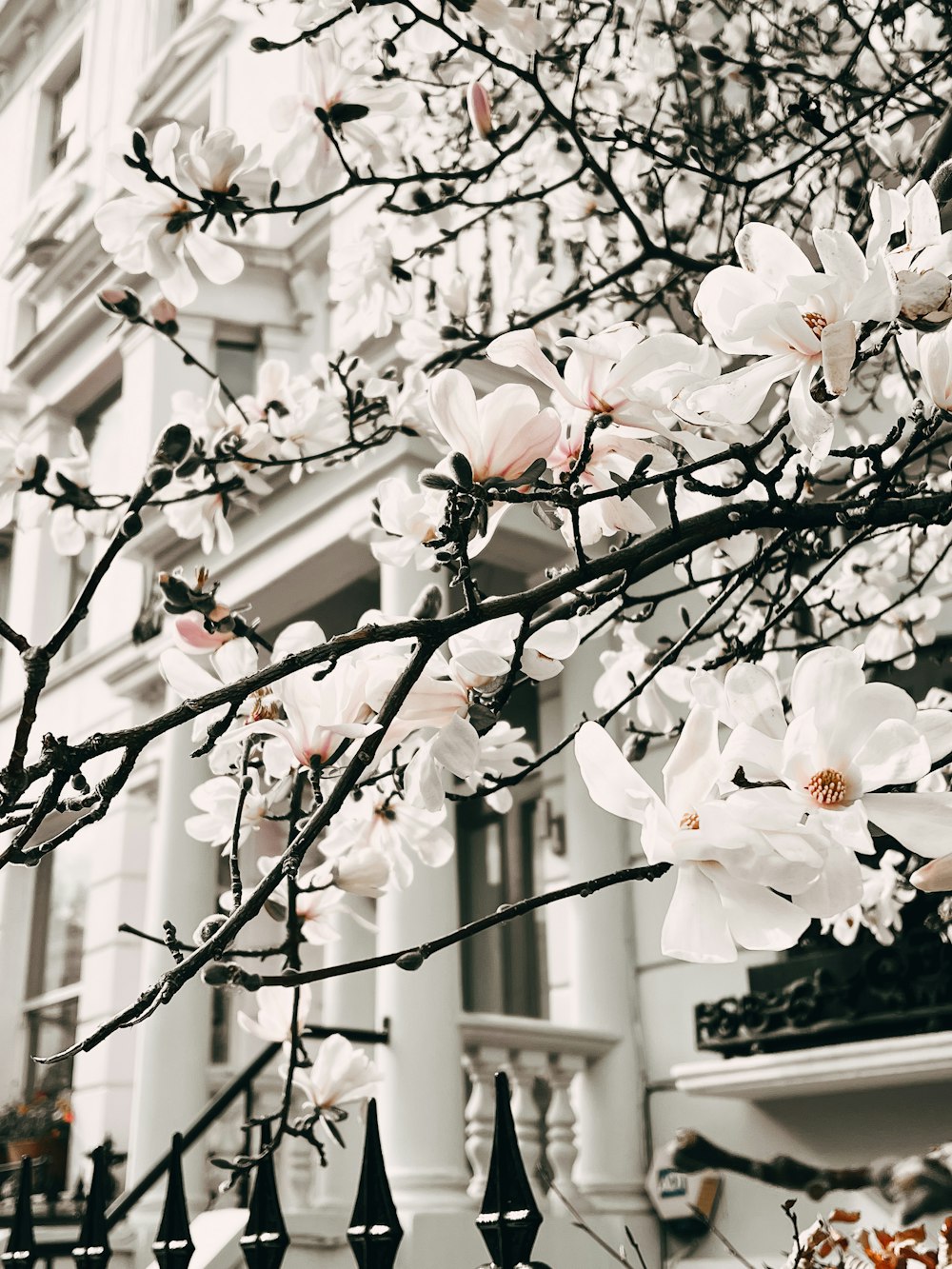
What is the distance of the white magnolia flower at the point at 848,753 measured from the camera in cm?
68

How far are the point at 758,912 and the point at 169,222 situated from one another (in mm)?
1309

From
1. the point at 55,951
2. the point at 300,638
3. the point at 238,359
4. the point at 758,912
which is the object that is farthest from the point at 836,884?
the point at 55,951

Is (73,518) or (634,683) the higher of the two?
(73,518)

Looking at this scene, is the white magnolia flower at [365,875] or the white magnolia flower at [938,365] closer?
the white magnolia flower at [938,365]

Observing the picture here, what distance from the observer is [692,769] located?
0.74 m

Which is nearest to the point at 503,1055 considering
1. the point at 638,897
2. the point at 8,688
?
the point at 638,897

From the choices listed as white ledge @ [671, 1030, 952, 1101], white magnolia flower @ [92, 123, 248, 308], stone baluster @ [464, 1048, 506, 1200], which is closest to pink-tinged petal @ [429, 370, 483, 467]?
white magnolia flower @ [92, 123, 248, 308]

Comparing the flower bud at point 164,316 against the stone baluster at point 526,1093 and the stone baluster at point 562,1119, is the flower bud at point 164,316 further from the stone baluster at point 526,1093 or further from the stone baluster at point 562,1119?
the stone baluster at point 562,1119

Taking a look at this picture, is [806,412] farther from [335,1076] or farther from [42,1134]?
[42,1134]

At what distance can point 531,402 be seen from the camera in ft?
2.95

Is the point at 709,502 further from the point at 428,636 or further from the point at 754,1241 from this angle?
the point at 754,1241

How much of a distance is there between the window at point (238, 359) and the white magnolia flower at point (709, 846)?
280 inches

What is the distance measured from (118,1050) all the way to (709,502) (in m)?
6.14

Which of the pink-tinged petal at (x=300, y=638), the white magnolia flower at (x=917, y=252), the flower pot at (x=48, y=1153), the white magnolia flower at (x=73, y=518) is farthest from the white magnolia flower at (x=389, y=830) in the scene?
the flower pot at (x=48, y=1153)
